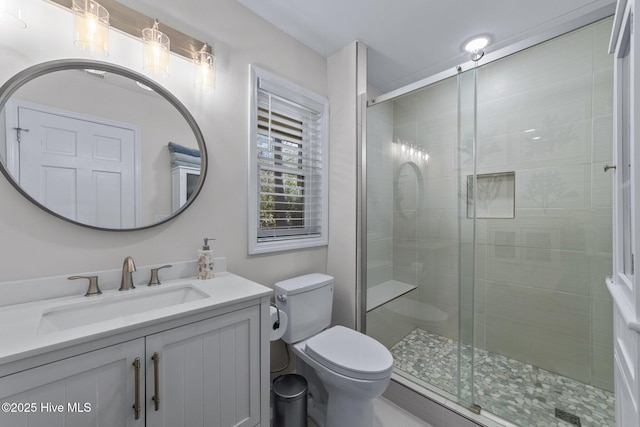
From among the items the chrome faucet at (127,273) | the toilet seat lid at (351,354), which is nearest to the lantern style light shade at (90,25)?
the chrome faucet at (127,273)

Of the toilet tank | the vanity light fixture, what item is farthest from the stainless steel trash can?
the vanity light fixture

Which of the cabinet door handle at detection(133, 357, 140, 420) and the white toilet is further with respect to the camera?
the white toilet

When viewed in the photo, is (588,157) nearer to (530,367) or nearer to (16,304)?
(530,367)

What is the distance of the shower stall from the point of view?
155cm

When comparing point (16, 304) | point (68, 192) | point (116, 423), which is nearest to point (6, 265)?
point (16, 304)

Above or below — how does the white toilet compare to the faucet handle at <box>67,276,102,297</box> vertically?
below

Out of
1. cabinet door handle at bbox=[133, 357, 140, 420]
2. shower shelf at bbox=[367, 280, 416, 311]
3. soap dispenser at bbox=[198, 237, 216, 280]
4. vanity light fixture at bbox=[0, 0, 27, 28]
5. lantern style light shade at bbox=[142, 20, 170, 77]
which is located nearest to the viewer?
cabinet door handle at bbox=[133, 357, 140, 420]

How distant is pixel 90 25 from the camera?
1034 mm

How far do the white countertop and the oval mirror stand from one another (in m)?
0.31

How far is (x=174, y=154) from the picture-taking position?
129 cm

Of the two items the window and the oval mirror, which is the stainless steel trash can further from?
the oval mirror

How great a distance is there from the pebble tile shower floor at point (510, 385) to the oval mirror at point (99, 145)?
191 cm

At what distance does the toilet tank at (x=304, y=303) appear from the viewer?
1.55 meters

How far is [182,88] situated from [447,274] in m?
2.15
